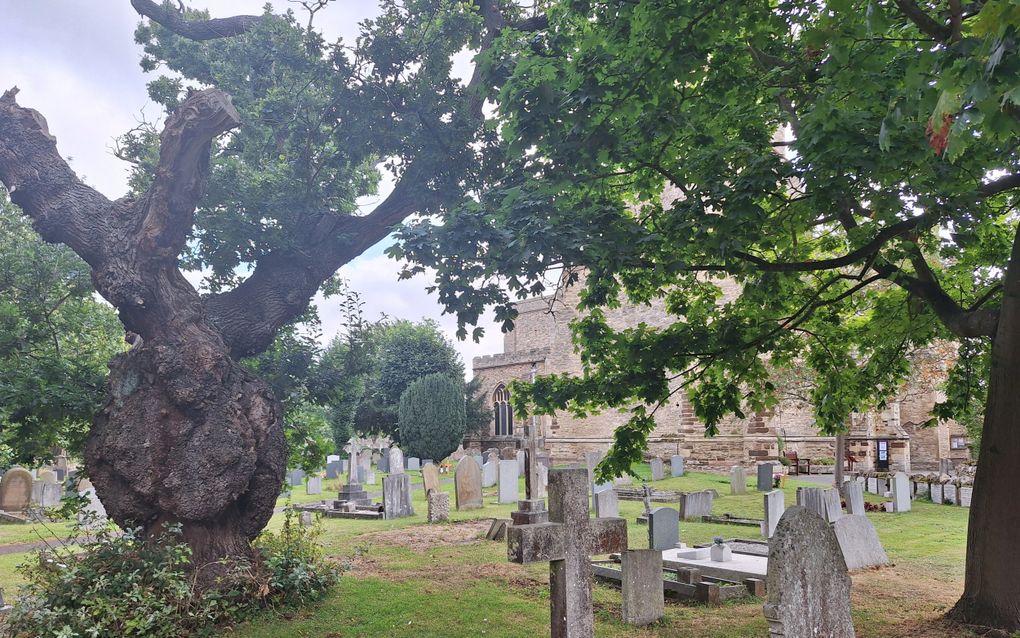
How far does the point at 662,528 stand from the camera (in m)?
9.06

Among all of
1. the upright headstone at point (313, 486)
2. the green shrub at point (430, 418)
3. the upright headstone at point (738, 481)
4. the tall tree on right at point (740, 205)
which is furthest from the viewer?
the green shrub at point (430, 418)

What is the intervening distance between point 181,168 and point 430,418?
2406 cm

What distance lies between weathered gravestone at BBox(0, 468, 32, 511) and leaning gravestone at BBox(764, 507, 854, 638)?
1871 centimetres

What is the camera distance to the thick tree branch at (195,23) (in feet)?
29.3

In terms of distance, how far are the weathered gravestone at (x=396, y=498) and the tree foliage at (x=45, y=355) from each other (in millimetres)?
7083

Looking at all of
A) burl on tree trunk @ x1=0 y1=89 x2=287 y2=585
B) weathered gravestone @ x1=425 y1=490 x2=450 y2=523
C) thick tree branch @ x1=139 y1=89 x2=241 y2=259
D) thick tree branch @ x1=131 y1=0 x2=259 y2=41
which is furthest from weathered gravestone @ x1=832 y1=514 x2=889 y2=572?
thick tree branch @ x1=131 y1=0 x2=259 y2=41

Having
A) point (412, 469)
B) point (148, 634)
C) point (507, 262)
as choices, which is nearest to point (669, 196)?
point (412, 469)

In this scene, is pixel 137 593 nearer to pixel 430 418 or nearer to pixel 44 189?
pixel 44 189

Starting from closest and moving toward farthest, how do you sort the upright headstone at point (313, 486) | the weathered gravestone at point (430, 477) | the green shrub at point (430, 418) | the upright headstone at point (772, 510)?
the upright headstone at point (772, 510) < the weathered gravestone at point (430, 477) < the upright headstone at point (313, 486) < the green shrub at point (430, 418)

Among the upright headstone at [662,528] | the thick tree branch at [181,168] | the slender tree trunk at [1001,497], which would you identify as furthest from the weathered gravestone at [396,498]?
the slender tree trunk at [1001,497]

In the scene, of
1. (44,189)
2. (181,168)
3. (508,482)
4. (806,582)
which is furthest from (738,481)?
(44,189)

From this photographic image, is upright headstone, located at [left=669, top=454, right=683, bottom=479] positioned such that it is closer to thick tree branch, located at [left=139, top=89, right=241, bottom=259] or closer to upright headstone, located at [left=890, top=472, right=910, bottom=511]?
upright headstone, located at [left=890, top=472, right=910, bottom=511]

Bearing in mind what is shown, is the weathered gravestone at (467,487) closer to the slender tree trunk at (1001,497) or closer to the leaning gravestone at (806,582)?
the slender tree trunk at (1001,497)

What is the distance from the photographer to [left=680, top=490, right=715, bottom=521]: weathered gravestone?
46.4 ft
